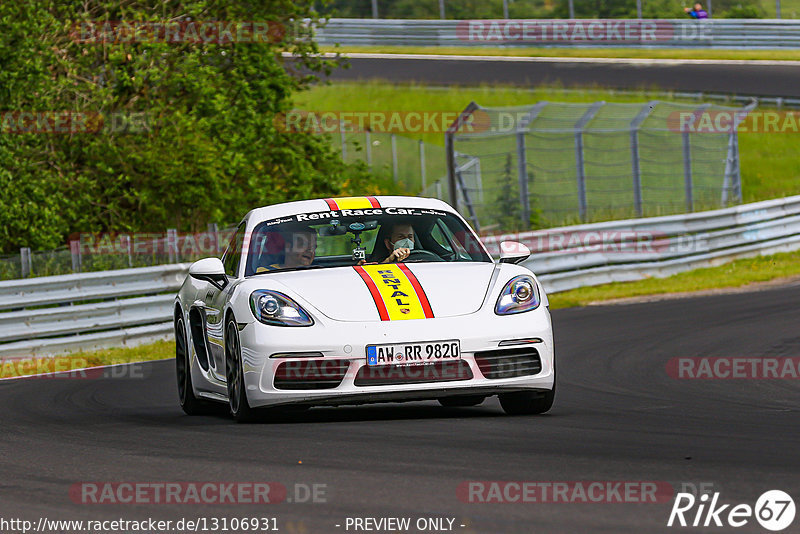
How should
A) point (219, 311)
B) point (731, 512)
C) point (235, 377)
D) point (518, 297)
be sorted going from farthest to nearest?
point (219, 311) < point (235, 377) < point (518, 297) < point (731, 512)

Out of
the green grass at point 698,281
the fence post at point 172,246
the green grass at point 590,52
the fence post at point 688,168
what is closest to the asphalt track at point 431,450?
the fence post at point 172,246

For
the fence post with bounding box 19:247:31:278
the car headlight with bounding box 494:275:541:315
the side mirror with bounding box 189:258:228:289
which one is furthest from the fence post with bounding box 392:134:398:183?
the car headlight with bounding box 494:275:541:315

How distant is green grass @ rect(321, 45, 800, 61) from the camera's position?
38.7 meters

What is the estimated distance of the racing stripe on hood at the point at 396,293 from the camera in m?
7.81

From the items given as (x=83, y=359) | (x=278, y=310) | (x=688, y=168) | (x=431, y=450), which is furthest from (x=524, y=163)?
(x=431, y=450)

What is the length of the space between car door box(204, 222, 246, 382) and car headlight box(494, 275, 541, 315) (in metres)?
1.70

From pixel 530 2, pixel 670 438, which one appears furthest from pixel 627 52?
pixel 670 438

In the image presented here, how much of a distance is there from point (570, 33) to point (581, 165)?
60.2ft

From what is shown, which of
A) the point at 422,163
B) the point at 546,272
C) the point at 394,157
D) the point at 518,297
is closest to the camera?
the point at 518,297

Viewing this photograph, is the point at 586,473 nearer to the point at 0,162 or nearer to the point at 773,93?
the point at 0,162

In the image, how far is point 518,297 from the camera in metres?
Answer: 8.18

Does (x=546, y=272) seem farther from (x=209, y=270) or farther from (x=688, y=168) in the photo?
(x=209, y=270)

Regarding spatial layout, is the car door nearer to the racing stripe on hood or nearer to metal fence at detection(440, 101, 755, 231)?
the racing stripe on hood

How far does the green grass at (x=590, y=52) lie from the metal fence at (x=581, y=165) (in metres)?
14.5
